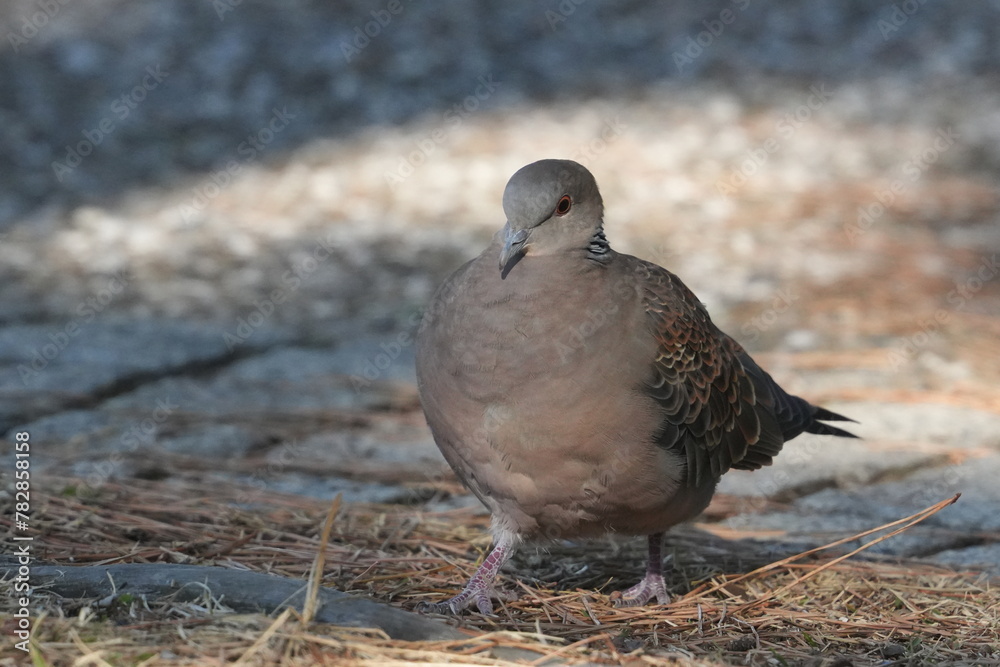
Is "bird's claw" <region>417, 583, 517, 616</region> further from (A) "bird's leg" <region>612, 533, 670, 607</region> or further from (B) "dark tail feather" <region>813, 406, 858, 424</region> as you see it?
(B) "dark tail feather" <region>813, 406, 858, 424</region>

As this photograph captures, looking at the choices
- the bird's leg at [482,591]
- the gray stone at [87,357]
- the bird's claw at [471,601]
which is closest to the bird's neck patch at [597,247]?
the bird's leg at [482,591]

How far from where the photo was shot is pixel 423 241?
7.65m

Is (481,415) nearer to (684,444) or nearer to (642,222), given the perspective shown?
(684,444)

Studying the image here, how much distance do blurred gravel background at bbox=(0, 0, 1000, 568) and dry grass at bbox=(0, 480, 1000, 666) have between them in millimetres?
433

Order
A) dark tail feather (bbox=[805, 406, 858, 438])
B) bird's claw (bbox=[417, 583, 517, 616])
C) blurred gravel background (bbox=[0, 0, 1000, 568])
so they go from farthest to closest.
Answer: blurred gravel background (bbox=[0, 0, 1000, 568])
dark tail feather (bbox=[805, 406, 858, 438])
bird's claw (bbox=[417, 583, 517, 616])

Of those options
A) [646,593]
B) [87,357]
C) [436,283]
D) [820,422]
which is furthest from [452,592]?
[436,283]

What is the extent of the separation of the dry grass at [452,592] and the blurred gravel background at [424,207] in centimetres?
43

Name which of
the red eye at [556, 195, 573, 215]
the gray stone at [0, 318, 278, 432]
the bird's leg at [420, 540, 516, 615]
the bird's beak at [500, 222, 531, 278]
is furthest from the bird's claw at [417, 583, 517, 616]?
the gray stone at [0, 318, 278, 432]

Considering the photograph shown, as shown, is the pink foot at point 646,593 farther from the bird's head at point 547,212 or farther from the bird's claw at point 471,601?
the bird's head at point 547,212

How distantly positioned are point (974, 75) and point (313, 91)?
237 inches

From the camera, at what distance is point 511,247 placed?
3.12m

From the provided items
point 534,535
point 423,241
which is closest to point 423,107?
point 423,241

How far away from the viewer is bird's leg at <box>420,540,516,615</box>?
3100mm

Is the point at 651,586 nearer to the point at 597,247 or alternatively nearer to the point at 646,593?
the point at 646,593
